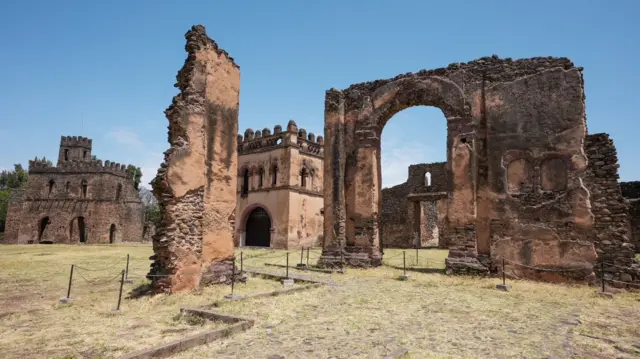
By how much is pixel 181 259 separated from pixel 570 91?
1117cm

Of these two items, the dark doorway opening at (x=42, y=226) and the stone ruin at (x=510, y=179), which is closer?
the stone ruin at (x=510, y=179)

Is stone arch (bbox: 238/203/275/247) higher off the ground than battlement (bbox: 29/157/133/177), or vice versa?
battlement (bbox: 29/157/133/177)

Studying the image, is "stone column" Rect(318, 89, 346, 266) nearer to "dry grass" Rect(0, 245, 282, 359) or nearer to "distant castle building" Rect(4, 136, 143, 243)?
"dry grass" Rect(0, 245, 282, 359)

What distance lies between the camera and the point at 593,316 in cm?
670

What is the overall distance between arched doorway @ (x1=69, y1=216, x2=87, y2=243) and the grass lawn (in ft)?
105

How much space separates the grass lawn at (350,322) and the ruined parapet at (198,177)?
722 mm

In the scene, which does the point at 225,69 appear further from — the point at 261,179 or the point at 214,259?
the point at 261,179

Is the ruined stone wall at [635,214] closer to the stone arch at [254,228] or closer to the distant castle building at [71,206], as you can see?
the stone arch at [254,228]

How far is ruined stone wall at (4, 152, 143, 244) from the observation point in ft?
122

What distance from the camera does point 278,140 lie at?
28.3 m

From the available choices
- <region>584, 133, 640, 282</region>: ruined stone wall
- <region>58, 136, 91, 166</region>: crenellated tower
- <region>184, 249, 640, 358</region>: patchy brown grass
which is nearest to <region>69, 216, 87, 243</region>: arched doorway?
<region>58, 136, 91, 166</region>: crenellated tower

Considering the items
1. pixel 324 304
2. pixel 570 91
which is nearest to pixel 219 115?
pixel 324 304

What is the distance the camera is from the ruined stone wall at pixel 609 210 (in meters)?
9.77

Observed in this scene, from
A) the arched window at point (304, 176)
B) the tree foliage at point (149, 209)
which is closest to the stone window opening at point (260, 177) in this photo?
the arched window at point (304, 176)
